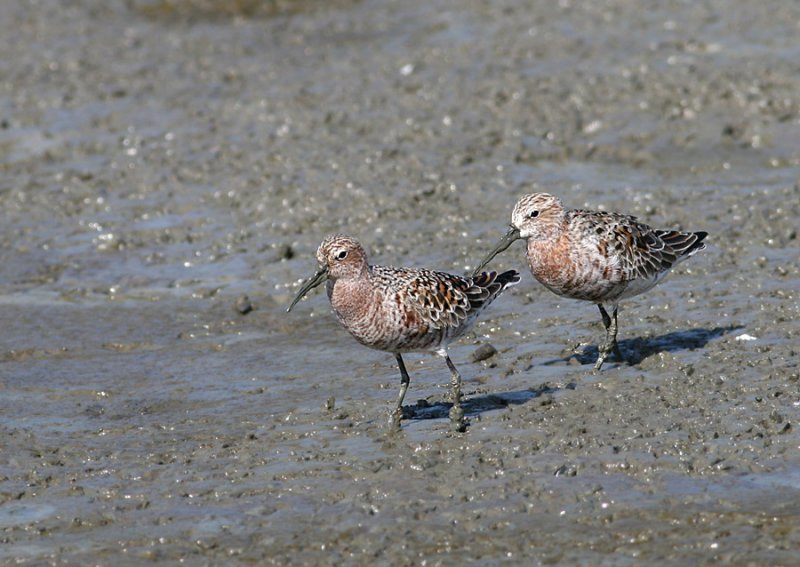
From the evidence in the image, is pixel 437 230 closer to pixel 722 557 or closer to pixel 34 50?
pixel 722 557

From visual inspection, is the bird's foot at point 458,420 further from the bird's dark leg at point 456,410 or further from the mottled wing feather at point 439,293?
the mottled wing feather at point 439,293

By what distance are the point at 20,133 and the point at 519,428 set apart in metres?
10.2

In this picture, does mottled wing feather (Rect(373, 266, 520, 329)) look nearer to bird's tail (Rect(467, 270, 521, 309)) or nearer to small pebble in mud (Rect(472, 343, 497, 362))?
bird's tail (Rect(467, 270, 521, 309))

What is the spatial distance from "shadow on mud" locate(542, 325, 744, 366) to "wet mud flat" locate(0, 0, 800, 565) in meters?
0.03

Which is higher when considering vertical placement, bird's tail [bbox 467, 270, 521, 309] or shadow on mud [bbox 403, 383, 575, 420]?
bird's tail [bbox 467, 270, 521, 309]

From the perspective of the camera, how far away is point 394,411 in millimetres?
9734

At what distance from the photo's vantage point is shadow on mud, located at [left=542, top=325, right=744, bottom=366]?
10.9 metres

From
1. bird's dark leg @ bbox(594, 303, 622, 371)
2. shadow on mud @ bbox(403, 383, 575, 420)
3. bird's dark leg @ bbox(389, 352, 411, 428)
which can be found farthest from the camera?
bird's dark leg @ bbox(594, 303, 622, 371)

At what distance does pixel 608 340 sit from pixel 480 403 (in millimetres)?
1254

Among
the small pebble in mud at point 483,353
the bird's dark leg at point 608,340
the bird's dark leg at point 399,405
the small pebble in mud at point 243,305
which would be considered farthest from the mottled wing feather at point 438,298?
the small pebble in mud at point 243,305

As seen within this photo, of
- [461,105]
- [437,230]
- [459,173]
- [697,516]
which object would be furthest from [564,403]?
[461,105]

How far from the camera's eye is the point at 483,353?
11.2 metres

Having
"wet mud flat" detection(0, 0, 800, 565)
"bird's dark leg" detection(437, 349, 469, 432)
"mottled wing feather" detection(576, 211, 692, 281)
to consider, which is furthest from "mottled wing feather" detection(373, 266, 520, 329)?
"mottled wing feather" detection(576, 211, 692, 281)

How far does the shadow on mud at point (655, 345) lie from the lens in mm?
10891
